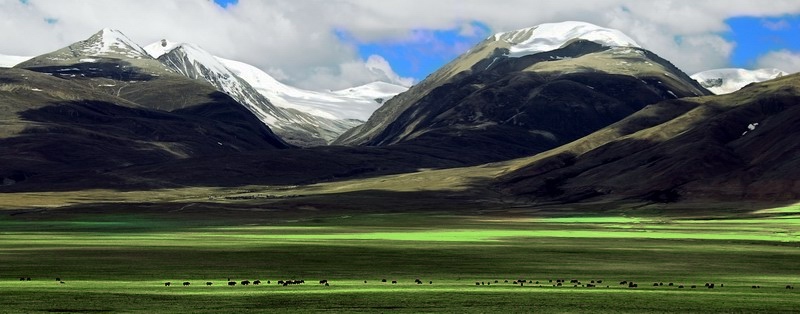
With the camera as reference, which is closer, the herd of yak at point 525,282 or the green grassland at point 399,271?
the green grassland at point 399,271

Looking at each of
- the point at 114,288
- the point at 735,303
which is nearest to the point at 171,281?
the point at 114,288

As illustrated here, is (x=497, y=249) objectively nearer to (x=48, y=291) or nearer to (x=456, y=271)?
(x=456, y=271)

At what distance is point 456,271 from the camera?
8594 centimetres

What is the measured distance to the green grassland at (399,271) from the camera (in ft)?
199

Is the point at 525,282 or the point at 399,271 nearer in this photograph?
the point at 525,282

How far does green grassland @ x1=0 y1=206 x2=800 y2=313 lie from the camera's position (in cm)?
6056

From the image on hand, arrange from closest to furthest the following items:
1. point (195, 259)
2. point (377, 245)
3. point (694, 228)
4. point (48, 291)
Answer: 1. point (48, 291)
2. point (195, 259)
3. point (377, 245)
4. point (694, 228)

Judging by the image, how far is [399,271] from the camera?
282 feet

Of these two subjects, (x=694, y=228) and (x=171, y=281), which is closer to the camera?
(x=171, y=281)

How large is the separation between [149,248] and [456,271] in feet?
127

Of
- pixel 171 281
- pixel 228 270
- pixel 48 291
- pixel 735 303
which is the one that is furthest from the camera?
pixel 228 270

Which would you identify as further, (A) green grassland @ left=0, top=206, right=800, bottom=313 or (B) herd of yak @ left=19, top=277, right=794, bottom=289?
(B) herd of yak @ left=19, top=277, right=794, bottom=289

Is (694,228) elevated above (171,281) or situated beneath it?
elevated above

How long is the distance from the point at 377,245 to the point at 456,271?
3543 centimetres
